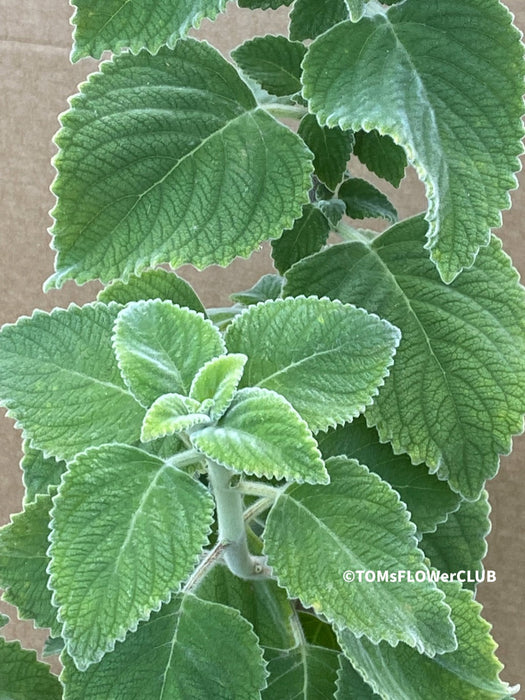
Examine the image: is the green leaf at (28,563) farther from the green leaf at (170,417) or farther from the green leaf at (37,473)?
the green leaf at (170,417)

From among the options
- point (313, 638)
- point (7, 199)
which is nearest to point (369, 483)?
point (313, 638)

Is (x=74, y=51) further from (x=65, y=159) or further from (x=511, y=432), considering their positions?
A: (x=511, y=432)

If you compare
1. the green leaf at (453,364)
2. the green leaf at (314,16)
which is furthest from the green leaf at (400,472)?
the green leaf at (314,16)

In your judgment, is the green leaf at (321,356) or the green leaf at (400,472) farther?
the green leaf at (400,472)

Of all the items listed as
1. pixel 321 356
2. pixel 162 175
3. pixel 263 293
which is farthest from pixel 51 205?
pixel 321 356

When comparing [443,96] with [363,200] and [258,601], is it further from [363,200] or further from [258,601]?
[258,601]

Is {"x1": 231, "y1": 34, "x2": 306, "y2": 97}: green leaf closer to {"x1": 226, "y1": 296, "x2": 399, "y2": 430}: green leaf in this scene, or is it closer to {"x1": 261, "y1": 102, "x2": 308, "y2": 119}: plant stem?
{"x1": 261, "y1": 102, "x2": 308, "y2": 119}: plant stem
